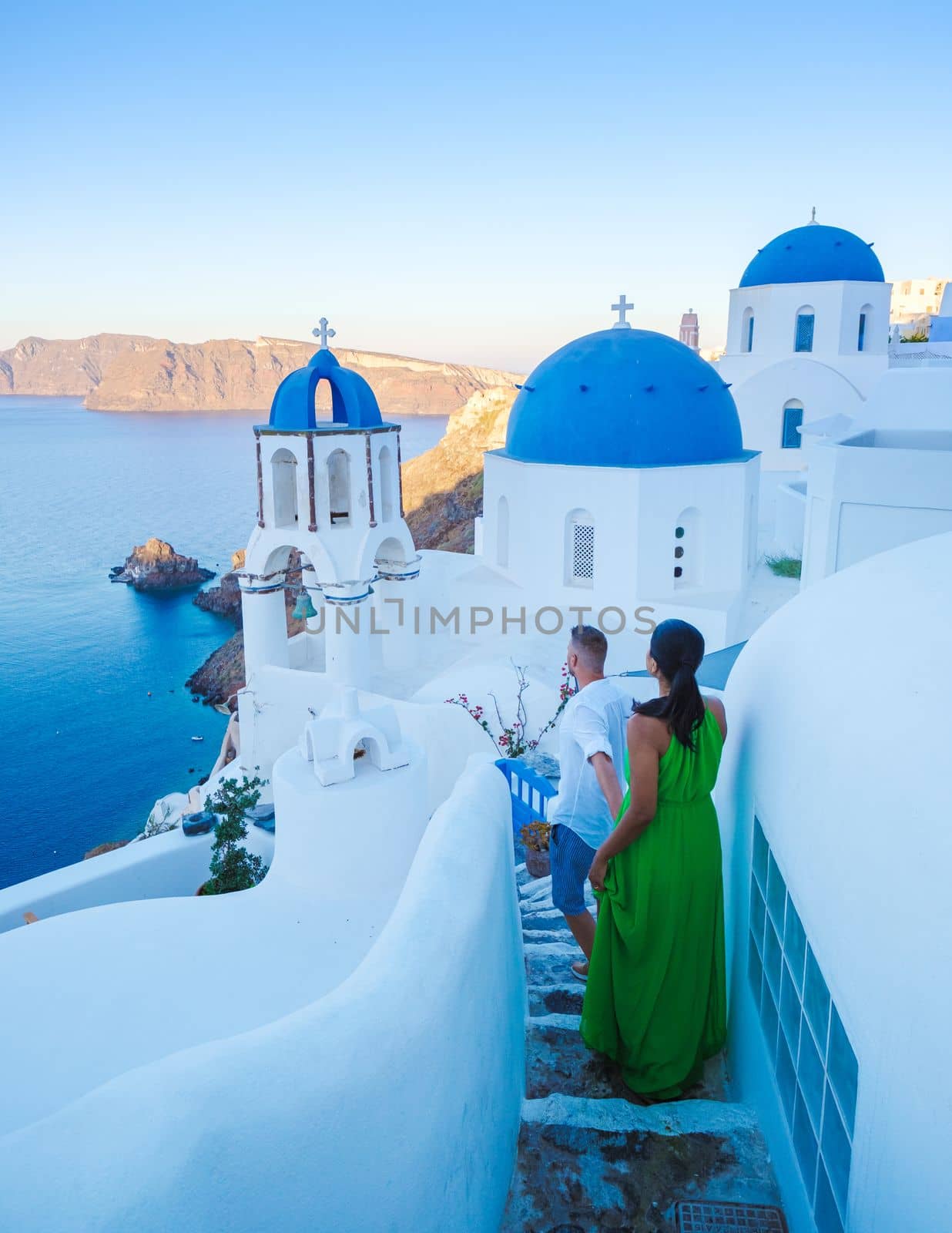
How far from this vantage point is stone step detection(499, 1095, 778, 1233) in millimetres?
2502

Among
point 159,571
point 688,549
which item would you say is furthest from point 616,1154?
point 159,571

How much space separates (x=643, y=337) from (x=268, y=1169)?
1203 centimetres

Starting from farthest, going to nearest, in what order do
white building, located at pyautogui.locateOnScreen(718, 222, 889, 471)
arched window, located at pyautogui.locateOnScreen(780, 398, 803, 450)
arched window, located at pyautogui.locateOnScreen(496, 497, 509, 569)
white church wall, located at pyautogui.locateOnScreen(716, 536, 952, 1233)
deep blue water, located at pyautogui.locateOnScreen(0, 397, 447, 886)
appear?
1. deep blue water, located at pyautogui.locateOnScreen(0, 397, 447, 886)
2. arched window, located at pyautogui.locateOnScreen(780, 398, 803, 450)
3. white building, located at pyautogui.locateOnScreen(718, 222, 889, 471)
4. arched window, located at pyautogui.locateOnScreen(496, 497, 509, 569)
5. white church wall, located at pyautogui.locateOnScreen(716, 536, 952, 1233)

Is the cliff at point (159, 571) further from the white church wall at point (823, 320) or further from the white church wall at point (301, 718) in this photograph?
the white church wall at point (301, 718)

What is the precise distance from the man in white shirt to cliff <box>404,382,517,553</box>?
35678 mm

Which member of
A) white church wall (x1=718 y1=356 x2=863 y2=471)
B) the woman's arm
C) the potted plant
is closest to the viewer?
the woman's arm

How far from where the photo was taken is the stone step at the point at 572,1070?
9.91ft

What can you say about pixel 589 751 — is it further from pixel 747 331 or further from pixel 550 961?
pixel 747 331

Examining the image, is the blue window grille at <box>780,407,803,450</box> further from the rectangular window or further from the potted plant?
the potted plant

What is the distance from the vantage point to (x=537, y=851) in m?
5.40

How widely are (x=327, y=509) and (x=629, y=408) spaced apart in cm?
419

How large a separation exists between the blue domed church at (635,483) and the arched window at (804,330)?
8.04 m

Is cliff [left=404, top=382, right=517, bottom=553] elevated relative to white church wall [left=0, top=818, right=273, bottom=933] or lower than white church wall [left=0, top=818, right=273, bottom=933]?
elevated

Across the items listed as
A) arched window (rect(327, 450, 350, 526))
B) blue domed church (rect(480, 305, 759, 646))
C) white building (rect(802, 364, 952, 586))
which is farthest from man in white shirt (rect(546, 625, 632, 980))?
arched window (rect(327, 450, 350, 526))
